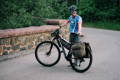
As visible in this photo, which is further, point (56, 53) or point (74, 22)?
point (74, 22)

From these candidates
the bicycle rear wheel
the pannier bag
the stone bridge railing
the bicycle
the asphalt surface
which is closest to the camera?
the asphalt surface

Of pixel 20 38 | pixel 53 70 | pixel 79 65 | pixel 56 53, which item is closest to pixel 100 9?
pixel 20 38

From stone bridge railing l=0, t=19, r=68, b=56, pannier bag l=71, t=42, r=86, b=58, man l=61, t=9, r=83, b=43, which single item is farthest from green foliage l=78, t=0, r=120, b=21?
pannier bag l=71, t=42, r=86, b=58

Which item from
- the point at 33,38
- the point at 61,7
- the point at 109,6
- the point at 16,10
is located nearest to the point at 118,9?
the point at 109,6

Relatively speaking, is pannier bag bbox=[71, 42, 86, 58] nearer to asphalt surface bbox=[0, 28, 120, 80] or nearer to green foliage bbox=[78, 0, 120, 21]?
asphalt surface bbox=[0, 28, 120, 80]

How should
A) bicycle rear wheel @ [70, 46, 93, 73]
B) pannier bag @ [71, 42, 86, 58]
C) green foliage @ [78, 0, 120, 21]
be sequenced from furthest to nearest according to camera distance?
1. green foliage @ [78, 0, 120, 21]
2. bicycle rear wheel @ [70, 46, 93, 73]
3. pannier bag @ [71, 42, 86, 58]

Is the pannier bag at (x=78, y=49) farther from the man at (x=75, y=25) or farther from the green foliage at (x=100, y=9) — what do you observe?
the green foliage at (x=100, y=9)

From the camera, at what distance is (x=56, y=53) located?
6.93m

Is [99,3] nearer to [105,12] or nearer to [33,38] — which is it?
[105,12]

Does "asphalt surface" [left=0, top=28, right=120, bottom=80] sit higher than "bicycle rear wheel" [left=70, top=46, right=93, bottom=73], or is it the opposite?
"bicycle rear wheel" [left=70, top=46, right=93, bottom=73]

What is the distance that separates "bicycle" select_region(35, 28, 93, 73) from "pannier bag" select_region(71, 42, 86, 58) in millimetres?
107

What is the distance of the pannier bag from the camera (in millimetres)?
6742

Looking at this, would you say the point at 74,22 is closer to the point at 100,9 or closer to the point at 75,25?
the point at 75,25

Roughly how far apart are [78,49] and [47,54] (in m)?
1.00
